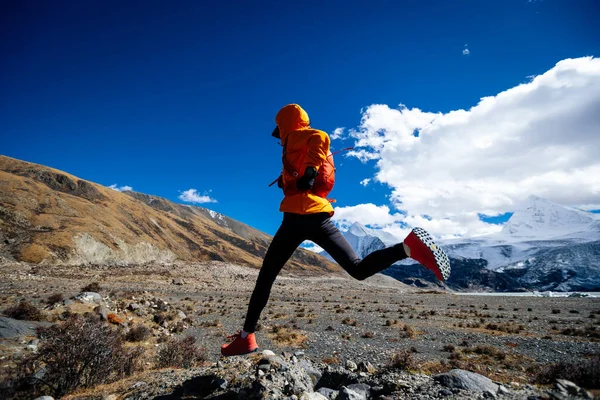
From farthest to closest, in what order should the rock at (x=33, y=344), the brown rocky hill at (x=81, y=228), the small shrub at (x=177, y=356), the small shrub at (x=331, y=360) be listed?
the brown rocky hill at (x=81, y=228), the small shrub at (x=331, y=360), the rock at (x=33, y=344), the small shrub at (x=177, y=356)

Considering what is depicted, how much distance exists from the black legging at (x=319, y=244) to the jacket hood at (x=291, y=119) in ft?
A: 3.37

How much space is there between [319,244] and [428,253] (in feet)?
3.91

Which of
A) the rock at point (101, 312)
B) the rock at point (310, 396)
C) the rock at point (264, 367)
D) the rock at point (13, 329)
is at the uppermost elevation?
the rock at point (264, 367)

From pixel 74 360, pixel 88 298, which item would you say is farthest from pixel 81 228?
pixel 74 360

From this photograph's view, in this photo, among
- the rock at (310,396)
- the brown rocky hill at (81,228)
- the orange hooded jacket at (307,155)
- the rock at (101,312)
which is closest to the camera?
the orange hooded jacket at (307,155)

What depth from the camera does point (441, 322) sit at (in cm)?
1777

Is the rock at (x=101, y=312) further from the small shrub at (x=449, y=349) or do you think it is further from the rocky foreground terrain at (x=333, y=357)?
the small shrub at (x=449, y=349)

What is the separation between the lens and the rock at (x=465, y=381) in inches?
134

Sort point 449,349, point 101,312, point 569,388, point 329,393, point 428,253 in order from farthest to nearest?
1. point 101,312
2. point 449,349
3. point 329,393
4. point 428,253
5. point 569,388

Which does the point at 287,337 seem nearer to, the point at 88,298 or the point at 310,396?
the point at 88,298

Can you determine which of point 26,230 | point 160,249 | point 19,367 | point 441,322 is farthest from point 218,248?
point 19,367

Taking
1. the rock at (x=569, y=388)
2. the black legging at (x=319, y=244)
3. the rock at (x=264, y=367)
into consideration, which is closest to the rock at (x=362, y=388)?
the rock at (x=264, y=367)

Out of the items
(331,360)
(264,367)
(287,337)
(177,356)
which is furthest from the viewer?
(287,337)

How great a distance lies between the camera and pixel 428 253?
10.1ft
